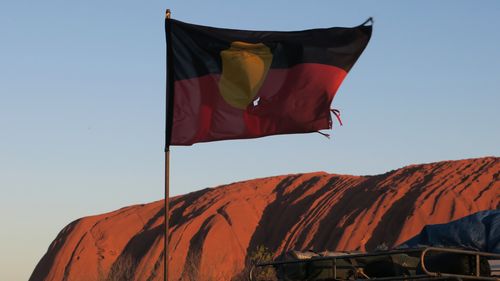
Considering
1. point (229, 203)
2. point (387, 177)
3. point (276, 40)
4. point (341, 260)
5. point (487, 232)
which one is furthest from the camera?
point (229, 203)

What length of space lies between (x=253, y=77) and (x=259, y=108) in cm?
43

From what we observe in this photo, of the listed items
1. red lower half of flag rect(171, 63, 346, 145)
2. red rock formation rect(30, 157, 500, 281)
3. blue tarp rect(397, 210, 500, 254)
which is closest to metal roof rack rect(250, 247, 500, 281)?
blue tarp rect(397, 210, 500, 254)

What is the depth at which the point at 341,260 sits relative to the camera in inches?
353

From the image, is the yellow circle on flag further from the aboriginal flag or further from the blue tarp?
the blue tarp

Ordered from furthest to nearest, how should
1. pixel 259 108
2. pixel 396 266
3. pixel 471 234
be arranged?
pixel 259 108, pixel 471 234, pixel 396 266

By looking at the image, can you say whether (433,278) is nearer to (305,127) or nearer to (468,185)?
(305,127)

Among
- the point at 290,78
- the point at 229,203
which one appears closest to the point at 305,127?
the point at 290,78

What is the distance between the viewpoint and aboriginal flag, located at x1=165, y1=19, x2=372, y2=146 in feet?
38.8

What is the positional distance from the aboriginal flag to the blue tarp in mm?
1732

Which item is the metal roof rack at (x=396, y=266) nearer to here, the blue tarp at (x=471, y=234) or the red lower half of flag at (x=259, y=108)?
the blue tarp at (x=471, y=234)

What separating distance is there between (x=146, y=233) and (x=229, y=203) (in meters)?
7.24

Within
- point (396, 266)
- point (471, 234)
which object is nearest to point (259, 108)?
point (471, 234)

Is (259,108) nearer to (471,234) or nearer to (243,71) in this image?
(243,71)

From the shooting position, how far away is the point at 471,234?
11172 millimetres
